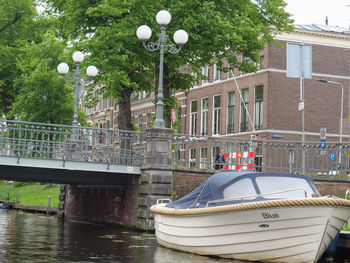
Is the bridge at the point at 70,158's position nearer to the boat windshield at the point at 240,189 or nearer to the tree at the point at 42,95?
the boat windshield at the point at 240,189

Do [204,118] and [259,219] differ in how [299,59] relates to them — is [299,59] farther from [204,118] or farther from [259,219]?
[204,118]

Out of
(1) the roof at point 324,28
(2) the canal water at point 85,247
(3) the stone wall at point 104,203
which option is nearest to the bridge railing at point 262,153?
(3) the stone wall at point 104,203

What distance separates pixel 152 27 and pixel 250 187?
13847 mm

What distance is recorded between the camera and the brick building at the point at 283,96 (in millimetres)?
45594

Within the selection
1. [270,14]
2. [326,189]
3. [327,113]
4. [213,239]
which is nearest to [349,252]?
[213,239]

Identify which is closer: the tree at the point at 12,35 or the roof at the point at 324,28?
the tree at the point at 12,35

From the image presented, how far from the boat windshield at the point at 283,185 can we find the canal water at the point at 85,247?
171cm

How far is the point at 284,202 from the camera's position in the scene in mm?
13258

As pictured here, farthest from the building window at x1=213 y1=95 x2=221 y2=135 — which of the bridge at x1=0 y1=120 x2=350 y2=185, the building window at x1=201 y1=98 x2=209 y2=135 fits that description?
the bridge at x1=0 y1=120 x2=350 y2=185

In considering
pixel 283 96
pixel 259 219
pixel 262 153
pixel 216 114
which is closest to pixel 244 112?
pixel 283 96

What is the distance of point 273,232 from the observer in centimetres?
1379

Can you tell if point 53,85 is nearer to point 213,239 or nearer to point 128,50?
point 128,50

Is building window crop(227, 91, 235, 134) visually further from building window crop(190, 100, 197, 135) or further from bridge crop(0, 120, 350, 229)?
bridge crop(0, 120, 350, 229)

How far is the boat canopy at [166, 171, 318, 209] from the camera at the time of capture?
1510cm
